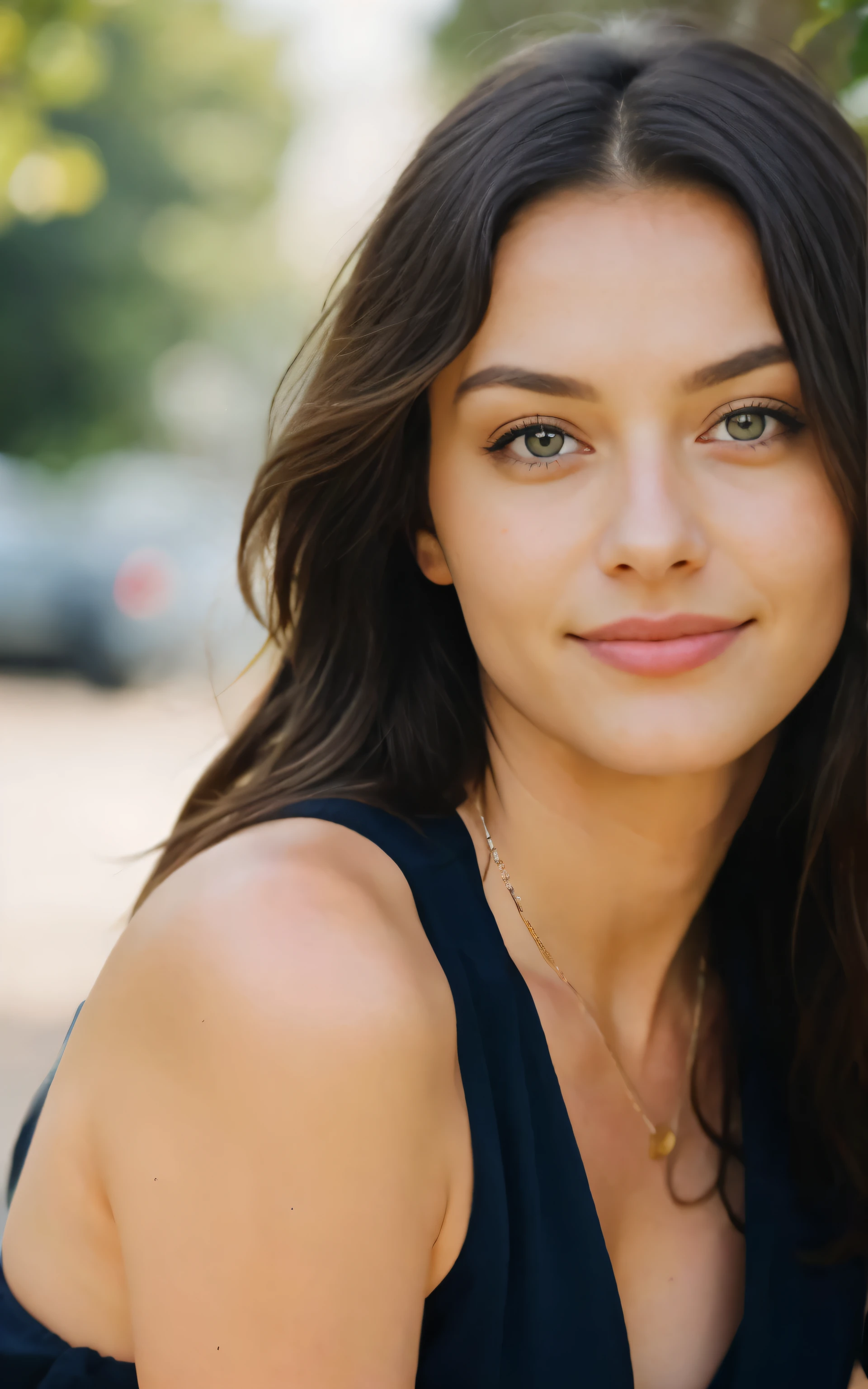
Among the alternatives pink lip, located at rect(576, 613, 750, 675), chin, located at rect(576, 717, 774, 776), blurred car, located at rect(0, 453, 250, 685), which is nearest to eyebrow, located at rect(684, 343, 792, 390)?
pink lip, located at rect(576, 613, 750, 675)

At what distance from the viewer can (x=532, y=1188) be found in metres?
1.68

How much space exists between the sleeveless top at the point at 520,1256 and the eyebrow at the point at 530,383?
57cm

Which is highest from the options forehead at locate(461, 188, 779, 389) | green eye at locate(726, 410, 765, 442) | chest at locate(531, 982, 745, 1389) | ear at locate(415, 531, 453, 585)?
forehead at locate(461, 188, 779, 389)

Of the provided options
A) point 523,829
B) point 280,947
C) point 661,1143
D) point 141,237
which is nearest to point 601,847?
point 523,829

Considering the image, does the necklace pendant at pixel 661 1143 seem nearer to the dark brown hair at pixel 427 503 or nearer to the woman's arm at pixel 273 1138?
the dark brown hair at pixel 427 503

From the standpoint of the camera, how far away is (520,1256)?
1.67 m

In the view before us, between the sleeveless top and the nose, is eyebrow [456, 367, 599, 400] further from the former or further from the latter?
the sleeveless top

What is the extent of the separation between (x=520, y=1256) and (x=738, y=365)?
43.1 inches

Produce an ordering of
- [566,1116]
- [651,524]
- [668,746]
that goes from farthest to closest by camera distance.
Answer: [566,1116], [668,746], [651,524]

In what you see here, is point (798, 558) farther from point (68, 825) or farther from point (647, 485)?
point (68, 825)

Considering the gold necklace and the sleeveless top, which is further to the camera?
the gold necklace

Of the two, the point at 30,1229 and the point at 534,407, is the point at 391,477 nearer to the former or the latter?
the point at 534,407

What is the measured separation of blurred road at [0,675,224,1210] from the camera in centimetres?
505

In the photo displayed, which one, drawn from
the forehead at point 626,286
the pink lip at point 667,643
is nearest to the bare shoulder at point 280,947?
the pink lip at point 667,643
